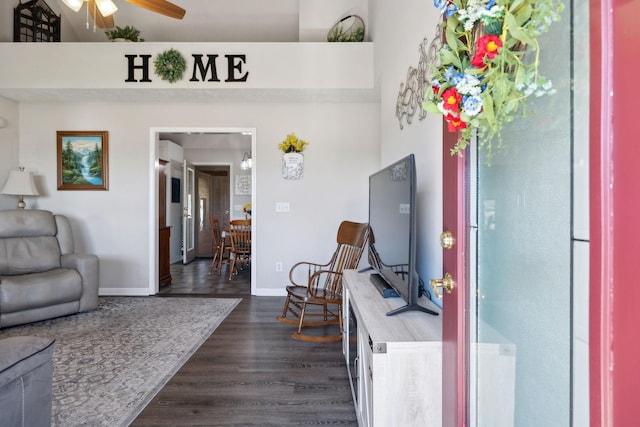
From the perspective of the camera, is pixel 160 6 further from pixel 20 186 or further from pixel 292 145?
pixel 20 186

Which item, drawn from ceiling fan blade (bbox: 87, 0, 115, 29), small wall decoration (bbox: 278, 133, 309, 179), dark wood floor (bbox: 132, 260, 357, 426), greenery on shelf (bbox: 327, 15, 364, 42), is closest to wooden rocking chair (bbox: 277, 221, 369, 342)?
dark wood floor (bbox: 132, 260, 357, 426)

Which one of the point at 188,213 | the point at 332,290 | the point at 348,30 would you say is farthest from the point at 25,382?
the point at 188,213

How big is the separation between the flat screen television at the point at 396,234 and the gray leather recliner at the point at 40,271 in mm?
2928

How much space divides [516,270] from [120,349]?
9.20 feet

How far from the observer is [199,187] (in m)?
7.19

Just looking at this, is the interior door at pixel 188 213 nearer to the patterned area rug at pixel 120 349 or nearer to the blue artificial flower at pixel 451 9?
the patterned area rug at pixel 120 349

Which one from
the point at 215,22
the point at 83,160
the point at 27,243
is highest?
the point at 215,22

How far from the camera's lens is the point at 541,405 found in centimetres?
74

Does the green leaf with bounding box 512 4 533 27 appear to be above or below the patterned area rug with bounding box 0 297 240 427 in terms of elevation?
above

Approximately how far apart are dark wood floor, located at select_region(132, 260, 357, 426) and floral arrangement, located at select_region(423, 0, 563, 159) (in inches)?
64.2

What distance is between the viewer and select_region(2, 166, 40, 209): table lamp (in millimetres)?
3658

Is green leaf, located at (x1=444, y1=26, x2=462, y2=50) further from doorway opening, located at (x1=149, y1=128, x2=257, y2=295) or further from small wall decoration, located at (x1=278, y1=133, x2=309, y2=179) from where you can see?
doorway opening, located at (x1=149, y1=128, x2=257, y2=295)

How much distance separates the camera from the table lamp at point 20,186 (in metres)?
3.66

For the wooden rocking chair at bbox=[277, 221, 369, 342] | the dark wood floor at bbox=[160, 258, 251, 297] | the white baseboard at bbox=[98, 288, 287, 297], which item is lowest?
the dark wood floor at bbox=[160, 258, 251, 297]
